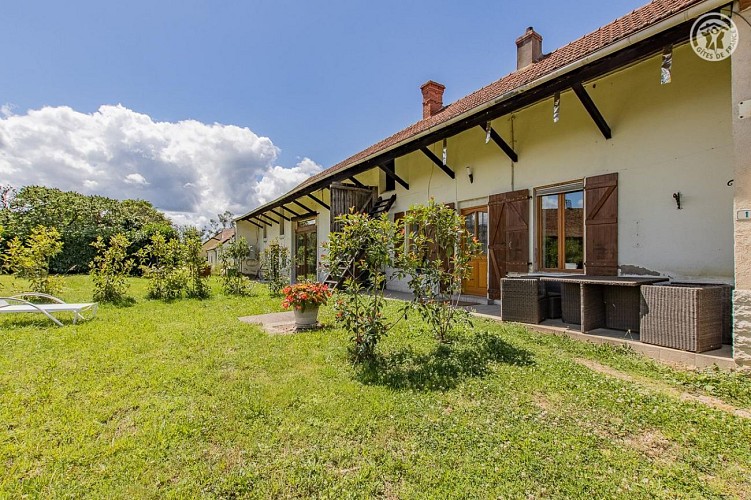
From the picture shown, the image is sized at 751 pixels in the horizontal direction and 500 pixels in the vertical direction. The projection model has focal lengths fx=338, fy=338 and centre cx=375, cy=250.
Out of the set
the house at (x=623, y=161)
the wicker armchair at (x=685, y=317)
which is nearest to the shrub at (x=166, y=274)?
the house at (x=623, y=161)

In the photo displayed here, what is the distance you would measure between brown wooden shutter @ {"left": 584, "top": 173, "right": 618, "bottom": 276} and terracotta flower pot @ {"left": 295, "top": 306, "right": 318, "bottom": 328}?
173 inches

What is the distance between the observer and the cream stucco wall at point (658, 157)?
4.17m

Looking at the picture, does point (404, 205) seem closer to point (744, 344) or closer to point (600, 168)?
point (600, 168)

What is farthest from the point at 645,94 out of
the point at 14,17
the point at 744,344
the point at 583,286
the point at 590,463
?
the point at 14,17

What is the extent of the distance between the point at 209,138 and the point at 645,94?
720 inches

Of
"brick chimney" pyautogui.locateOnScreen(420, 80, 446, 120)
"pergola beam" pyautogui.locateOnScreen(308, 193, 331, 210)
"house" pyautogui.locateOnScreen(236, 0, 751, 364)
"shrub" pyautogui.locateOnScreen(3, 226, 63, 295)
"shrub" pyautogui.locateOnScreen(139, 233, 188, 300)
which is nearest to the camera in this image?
"house" pyautogui.locateOnScreen(236, 0, 751, 364)

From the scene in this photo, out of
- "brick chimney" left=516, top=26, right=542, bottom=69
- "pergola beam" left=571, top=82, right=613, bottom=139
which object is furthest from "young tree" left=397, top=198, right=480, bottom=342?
"brick chimney" left=516, top=26, right=542, bottom=69

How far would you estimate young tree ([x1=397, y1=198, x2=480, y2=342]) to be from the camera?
3.98 m

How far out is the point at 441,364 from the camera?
11.4ft

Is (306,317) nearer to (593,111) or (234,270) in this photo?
(593,111)

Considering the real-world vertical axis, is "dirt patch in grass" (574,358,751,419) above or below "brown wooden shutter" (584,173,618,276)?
below

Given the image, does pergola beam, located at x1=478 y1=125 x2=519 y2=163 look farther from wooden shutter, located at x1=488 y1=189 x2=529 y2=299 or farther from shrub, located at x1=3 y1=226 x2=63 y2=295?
shrub, located at x1=3 y1=226 x2=63 y2=295

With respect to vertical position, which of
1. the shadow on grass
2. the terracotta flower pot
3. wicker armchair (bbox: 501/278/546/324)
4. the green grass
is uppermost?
wicker armchair (bbox: 501/278/546/324)

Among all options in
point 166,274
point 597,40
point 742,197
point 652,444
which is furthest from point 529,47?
point 166,274
